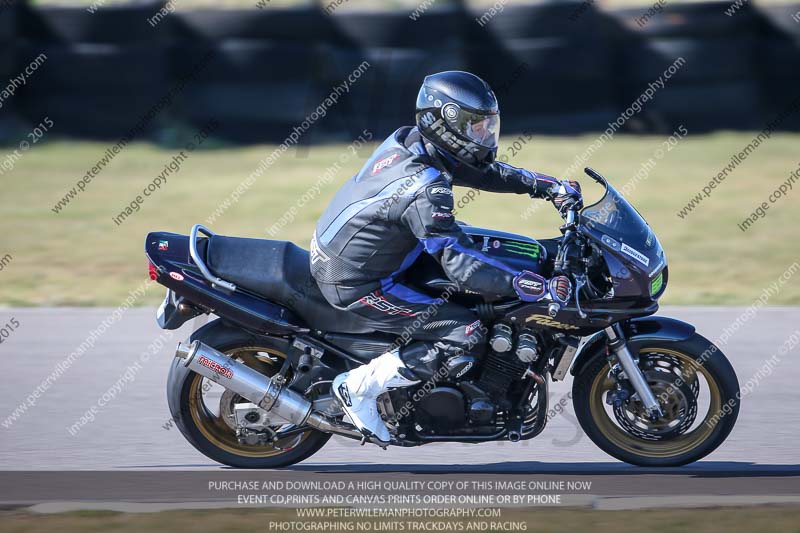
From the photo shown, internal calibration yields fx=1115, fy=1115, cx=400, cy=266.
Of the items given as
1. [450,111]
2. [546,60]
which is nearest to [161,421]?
[450,111]

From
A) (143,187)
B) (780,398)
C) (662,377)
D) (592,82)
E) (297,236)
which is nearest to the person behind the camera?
(662,377)

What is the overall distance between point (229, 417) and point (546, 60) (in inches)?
391

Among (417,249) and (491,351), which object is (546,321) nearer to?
(491,351)

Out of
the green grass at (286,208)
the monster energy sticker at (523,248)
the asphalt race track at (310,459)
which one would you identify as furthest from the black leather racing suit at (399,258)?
the green grass at (286,208)

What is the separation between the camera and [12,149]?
577 inches

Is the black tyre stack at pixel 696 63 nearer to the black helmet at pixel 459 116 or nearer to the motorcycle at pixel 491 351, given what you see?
the motorcycle at pixel 491 351

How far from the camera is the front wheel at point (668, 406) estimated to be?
5.04 meters

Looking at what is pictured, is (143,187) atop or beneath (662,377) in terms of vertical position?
beneath

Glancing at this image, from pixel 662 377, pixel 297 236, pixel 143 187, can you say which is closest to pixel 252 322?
pixel 662 377

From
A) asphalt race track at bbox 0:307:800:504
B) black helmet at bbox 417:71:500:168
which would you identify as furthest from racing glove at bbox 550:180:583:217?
asphalt race track at bbox 0:307:800:504

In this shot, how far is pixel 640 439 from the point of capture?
5.21 m

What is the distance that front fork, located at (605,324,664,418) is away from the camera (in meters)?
5.02

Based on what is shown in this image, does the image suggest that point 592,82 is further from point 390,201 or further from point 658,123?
point 390,201

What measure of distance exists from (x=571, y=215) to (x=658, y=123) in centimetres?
991
